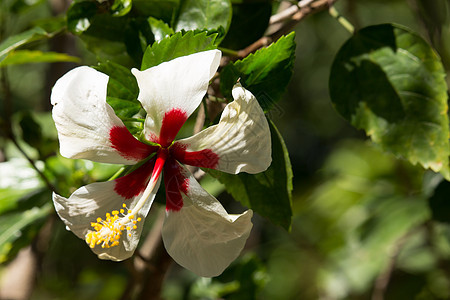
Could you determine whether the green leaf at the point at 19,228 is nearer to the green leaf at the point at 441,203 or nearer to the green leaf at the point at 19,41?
the green leaf at the point at 19,41

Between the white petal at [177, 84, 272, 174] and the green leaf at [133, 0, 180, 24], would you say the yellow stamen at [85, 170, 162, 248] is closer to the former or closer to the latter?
the white petal at [177, 84, 272, 174]

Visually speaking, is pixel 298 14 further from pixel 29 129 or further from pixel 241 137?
pixel 29 129

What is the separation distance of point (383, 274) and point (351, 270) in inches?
5.1

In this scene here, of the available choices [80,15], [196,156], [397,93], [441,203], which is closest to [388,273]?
[441,203]

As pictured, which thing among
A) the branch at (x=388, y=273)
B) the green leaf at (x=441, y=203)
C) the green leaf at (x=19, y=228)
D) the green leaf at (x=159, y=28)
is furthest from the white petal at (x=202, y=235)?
the branch at (x=388, y=273)

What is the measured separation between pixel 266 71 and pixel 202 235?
234 millimetres

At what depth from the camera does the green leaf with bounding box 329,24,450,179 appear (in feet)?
2.75

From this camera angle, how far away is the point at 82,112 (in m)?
0.61

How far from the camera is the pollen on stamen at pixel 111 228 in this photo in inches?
24.9

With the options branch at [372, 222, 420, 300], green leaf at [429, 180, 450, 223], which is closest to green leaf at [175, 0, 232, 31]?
green leaf at [429, 180, 450, 223]

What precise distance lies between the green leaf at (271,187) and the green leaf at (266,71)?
5 cm

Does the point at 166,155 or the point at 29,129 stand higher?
the point at 166,155

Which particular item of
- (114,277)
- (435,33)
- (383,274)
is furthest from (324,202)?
(435,33)

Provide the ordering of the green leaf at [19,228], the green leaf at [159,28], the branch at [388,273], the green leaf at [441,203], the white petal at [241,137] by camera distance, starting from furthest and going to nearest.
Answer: the branch at [388,273] → the green leaf at [441,203] → the green leaf at [19,228] → the green leaf at [159,28] → the white petal at [241,137]
